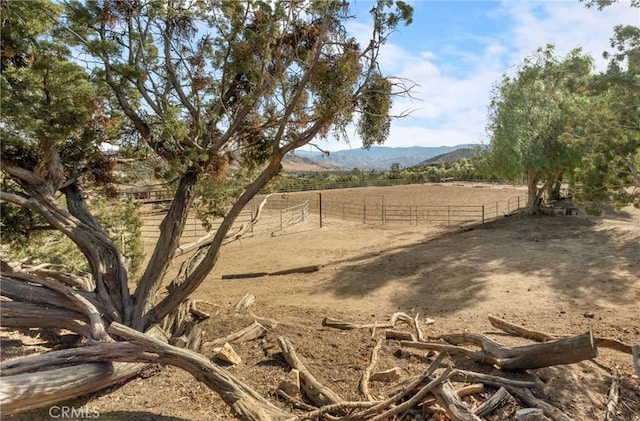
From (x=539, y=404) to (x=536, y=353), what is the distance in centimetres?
73

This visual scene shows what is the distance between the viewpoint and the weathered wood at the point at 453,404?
9.51 feet

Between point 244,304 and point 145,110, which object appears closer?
point 145,110

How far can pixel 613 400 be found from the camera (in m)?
3.52

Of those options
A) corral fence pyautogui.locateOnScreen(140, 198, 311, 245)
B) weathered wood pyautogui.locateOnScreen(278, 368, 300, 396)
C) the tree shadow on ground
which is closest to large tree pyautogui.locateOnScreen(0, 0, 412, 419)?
weathered wood pyautogui.locateOnScreen(278, 368, 300, 396)

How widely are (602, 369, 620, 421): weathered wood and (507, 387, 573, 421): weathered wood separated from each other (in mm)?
443

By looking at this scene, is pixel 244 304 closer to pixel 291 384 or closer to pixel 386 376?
pixel 291 384

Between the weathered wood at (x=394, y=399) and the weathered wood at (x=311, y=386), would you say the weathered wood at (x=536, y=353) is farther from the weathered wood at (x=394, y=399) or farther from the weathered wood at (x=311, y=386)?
the weathered wood at (x=311, y=386)

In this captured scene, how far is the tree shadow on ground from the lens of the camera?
8.40m

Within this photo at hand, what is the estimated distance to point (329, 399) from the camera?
342 cm

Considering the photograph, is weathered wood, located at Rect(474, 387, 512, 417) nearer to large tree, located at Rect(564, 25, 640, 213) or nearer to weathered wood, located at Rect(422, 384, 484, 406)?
weathered wood, located at Rect(422, 384, 484, 406)

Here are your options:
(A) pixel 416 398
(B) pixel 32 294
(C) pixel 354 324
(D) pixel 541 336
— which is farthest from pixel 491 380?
(B) pixel 32 294

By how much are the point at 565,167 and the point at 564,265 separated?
7.69m

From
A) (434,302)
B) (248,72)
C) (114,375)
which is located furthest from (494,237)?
(114,375)

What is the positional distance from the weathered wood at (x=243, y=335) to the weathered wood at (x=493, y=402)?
2845mm
